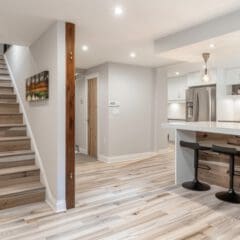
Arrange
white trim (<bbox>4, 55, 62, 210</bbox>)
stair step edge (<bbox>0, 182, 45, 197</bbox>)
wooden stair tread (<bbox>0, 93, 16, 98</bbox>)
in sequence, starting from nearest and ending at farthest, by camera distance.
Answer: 1. stair step edge (<bbox>0, 182, 45, 197</bbox>)
2. white trim (<bbox>4, 55, 62, 210</bbox>)
3. wooden stair tread (<bbox>0, 93, 16, 98</bbox>)

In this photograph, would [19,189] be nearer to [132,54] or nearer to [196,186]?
[196,186]

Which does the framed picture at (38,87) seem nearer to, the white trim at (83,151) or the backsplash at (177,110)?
the white trim at (83,151)

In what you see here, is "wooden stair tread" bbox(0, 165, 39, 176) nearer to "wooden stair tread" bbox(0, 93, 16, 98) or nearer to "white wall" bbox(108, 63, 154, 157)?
"wooden stair tread" bbox(0, 93, 16, 98)

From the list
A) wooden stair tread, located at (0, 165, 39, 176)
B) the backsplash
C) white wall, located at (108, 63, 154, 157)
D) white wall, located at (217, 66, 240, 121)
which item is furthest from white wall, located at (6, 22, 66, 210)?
the backsplash

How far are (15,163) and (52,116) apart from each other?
1.19 metres

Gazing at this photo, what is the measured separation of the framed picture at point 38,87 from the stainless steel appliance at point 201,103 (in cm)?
483

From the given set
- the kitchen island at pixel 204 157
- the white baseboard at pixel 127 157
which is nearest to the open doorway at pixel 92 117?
the white baseboard at pixel 127 157

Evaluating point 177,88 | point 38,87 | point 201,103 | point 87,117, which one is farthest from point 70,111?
point 177,88

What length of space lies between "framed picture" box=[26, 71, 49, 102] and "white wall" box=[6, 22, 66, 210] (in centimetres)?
9

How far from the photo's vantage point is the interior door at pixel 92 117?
6.36 meters

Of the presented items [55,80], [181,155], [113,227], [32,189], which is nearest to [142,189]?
[181,155]

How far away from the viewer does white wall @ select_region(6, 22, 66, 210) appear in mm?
2996

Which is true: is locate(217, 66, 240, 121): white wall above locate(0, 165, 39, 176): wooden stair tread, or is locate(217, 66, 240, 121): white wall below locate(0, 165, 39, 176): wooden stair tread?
above

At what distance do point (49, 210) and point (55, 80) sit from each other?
1683 mm
